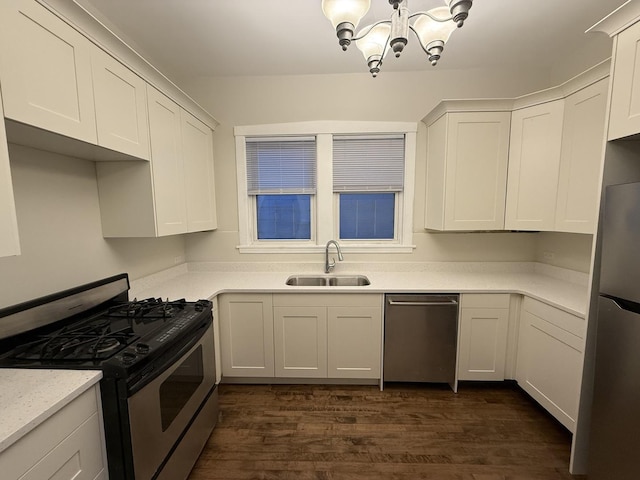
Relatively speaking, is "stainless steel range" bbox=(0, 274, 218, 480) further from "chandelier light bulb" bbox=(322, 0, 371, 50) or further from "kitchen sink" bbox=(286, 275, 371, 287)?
"chandelier light bulb" bbox=(322, 0, 371, 50)

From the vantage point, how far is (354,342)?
85.2 inches

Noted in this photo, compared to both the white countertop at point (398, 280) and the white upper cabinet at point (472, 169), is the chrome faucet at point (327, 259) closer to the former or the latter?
the white countertop at point (398, 280)

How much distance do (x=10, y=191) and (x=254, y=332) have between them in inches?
65.5

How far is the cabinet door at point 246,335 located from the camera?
2.16m

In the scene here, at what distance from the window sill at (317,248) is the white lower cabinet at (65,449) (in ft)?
5.90

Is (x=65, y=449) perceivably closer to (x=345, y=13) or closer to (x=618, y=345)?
(x=345, y=13)

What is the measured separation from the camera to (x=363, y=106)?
255 cm

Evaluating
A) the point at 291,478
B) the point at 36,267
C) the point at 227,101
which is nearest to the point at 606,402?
the point at 291,478

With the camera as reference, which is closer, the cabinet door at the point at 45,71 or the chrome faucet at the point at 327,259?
the cabinet door at the point at 45,71

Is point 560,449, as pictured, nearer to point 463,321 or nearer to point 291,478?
point 463,321

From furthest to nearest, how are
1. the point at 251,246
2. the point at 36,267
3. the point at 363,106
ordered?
the point at 251,246 → the point at 363,106 → the point at 36,267

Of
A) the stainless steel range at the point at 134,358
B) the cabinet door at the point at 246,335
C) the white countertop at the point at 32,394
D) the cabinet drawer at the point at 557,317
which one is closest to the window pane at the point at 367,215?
the cabinet door at the point at 246,335

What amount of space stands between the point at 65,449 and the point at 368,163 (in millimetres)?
2668

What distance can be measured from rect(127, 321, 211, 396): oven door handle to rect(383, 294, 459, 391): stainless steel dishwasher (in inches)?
56.1
